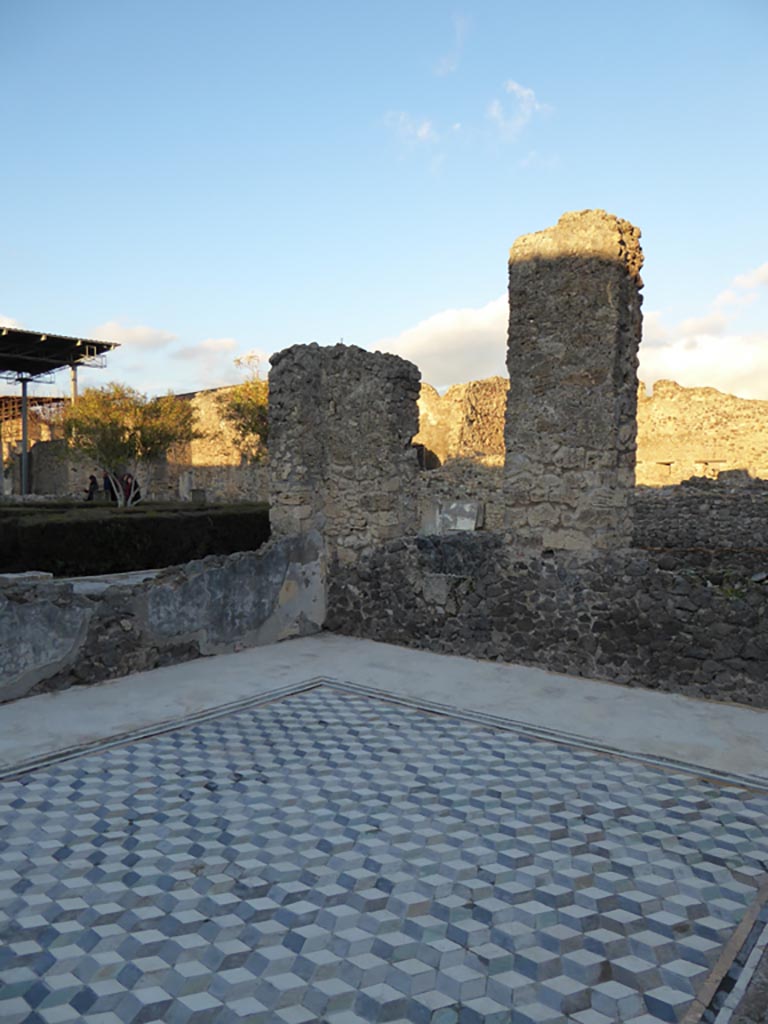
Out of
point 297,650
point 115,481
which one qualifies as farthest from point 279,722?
point 115,481

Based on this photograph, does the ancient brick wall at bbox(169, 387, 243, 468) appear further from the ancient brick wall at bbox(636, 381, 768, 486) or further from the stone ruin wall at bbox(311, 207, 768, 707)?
the stone ruin wall at bbox(311, 207, 768, 707)

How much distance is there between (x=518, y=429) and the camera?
5.21 m

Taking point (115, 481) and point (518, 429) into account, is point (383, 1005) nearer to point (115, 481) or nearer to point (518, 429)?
point (518, 429)

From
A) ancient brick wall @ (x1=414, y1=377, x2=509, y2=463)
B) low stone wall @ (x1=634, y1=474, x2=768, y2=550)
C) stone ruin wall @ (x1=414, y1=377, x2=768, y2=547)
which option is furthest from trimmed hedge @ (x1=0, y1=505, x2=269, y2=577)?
ancient brick wall @ (x1=414, y1=377, x2=509, y2=463)

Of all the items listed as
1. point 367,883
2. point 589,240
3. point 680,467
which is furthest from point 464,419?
Answer: point 367,883

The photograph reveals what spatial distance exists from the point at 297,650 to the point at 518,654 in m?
1.62

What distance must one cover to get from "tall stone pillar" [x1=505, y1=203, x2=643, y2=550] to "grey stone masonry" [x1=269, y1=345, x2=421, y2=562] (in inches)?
43.1

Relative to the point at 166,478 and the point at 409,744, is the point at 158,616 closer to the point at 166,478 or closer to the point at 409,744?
the point at 409,744

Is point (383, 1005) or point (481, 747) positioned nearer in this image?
point (383, 1005)

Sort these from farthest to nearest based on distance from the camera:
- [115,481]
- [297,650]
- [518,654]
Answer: [115,481] < [297,650] < [518,654]

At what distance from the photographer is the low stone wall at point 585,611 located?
13.9 ft

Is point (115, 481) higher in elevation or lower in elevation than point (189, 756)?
higher

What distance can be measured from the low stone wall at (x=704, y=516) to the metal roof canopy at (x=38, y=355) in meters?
17.6

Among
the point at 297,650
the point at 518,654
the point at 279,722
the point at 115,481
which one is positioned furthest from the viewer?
the point at 115,481
